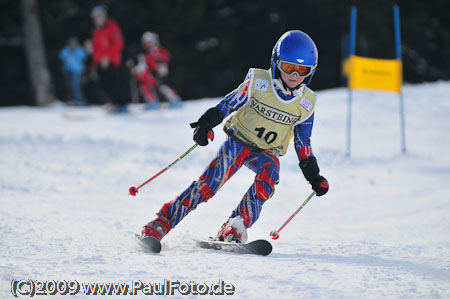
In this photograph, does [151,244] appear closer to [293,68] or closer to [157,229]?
[157,229]

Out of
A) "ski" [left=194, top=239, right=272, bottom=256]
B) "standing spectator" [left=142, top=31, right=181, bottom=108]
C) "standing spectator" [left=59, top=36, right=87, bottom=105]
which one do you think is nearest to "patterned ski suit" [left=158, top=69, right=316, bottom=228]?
"ski" [left=194, top=239, right=272, bottom=256]

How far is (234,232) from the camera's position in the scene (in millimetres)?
3703

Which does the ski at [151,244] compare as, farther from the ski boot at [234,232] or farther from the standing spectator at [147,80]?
the standing spectator at [147,80]

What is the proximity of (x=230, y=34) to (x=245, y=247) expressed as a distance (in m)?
18.7

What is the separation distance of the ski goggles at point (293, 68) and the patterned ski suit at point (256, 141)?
11 cm

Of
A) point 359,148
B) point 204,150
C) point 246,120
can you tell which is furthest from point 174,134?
point 246,120

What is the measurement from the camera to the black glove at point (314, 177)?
12.3 feet

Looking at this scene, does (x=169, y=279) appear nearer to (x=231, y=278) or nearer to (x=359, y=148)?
(x=231, y=278)

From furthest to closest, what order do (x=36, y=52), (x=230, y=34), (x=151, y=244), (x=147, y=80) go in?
(x=230, y=34) < (x=36, y=52) < (x=147, y=80) < (x=151, y=244)

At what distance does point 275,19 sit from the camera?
70.8ft

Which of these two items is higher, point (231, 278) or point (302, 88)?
point (302, 88)

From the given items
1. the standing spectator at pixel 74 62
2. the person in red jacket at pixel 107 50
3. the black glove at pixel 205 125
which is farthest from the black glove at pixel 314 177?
the standing spectator at pixel 74 62

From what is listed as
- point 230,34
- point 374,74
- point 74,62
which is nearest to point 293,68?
point 374,74

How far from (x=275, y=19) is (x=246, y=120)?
60.2 ft
